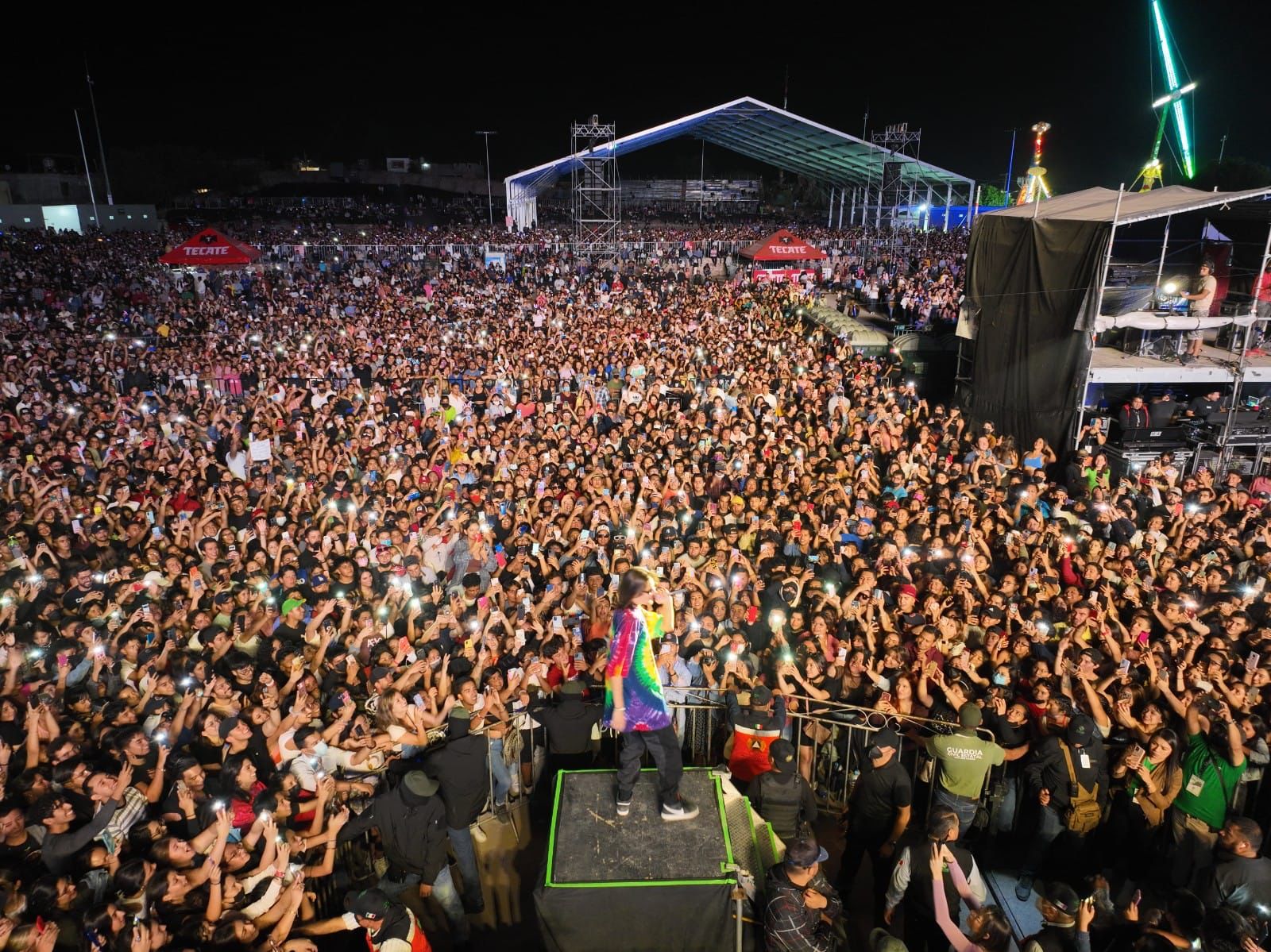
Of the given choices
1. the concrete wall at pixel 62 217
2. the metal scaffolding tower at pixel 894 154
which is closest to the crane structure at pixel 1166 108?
the metal scaffolding tower at pixel 894 154

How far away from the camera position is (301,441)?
10.2 metres

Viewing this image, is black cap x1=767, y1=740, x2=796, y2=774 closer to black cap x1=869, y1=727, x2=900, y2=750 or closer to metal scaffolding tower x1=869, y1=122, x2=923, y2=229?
black cap x1=869, y1=727, x2=900, y2=750

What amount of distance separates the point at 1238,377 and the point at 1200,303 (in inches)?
51.7

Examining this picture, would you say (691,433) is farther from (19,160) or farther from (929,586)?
(19,160)

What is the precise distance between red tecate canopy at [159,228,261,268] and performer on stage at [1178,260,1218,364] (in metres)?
15.8

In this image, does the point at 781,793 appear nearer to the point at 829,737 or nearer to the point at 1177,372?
the point at 829,737

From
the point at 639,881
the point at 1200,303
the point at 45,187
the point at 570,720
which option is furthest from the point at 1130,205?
the point at 45,187

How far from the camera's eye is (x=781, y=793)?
4.37 meters

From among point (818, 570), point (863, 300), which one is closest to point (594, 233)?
point (863, 300)

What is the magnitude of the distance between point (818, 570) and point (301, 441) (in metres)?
6.87

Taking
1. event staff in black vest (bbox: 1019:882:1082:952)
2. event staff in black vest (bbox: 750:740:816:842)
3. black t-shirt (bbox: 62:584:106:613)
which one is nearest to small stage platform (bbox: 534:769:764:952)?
event staff in black vest (bbox: 750:740:816:842)

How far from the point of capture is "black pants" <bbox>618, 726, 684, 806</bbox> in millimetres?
4109

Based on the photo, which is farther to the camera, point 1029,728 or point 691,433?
point 691,433

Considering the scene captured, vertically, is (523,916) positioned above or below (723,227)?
below
